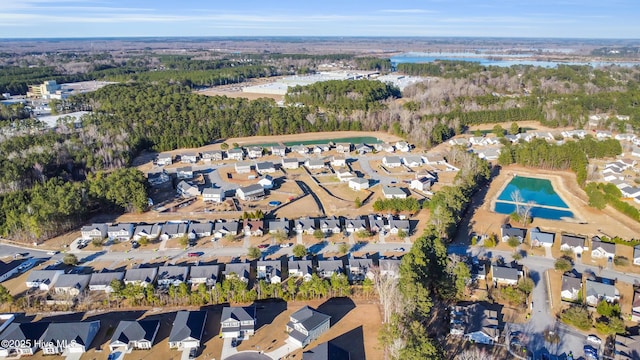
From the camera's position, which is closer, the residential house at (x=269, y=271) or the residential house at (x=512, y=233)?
the residential house at (x=269, y=271)

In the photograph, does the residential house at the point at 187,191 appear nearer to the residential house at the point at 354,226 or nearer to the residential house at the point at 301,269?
the residential house at the point at 354,226

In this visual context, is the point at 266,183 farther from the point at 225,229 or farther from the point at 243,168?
the point at 225,229

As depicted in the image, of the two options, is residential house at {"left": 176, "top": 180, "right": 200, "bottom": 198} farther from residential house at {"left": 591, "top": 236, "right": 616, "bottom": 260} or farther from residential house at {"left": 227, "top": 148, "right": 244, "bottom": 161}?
residential house at {"left": 591, "top": 236, "right": 616, "bottom": 260}

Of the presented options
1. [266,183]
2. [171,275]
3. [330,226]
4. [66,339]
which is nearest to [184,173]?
[266,183]

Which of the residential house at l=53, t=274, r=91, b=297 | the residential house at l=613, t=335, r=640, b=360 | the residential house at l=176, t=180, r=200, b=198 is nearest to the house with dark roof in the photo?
the residential house at l=613, t=335, r=640, b=360

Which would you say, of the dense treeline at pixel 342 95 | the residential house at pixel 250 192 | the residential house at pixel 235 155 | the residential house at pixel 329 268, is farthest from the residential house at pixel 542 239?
the dense treeline at pixel 342 95

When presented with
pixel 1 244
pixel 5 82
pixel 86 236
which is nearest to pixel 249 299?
pixel 86 236
